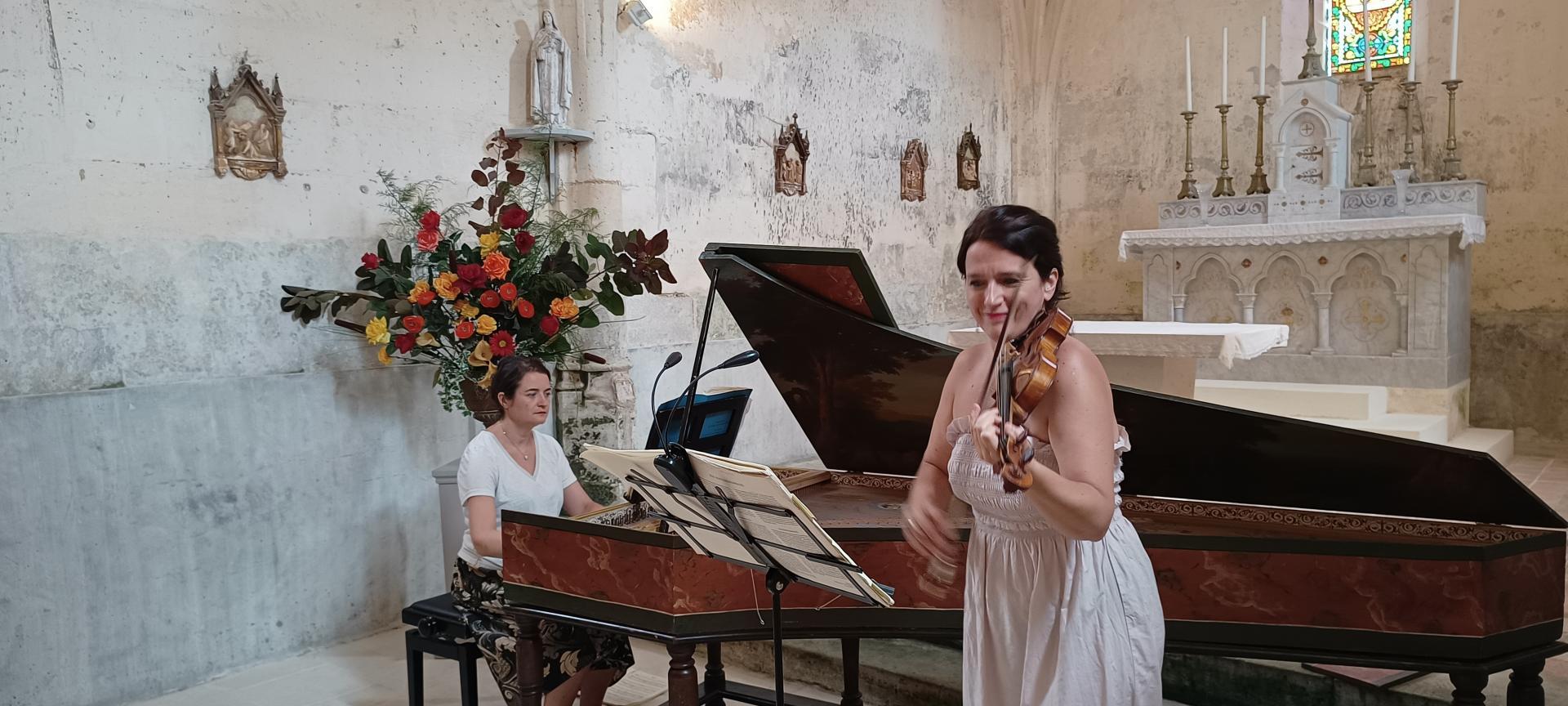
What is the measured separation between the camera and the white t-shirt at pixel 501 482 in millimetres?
3479

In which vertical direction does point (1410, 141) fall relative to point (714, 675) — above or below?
above

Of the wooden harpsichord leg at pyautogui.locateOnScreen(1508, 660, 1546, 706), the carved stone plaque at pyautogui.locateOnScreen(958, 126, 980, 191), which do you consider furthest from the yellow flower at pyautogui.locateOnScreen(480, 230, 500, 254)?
the carved stone plaque at pyautogui.locateOnScreen(958, 126, 980, 191)

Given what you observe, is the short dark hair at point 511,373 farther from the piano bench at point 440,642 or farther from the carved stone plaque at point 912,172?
the carved stone plaque at point 912,172

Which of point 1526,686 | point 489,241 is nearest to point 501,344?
point 489,241

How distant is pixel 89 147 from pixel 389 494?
6.12 ft

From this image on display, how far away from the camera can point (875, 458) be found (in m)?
3.70

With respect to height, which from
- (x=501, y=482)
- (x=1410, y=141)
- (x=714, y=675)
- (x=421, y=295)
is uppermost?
(x=1410, y=141)

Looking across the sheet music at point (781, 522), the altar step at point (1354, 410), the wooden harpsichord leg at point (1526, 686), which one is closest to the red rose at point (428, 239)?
the sheet music at point (781, 522)

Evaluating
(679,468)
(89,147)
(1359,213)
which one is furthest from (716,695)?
(1359,213)

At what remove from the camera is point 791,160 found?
25.8 feet

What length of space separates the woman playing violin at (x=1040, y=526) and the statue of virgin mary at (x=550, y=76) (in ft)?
12.9

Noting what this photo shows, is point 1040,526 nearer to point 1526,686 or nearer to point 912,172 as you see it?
point 1526,686

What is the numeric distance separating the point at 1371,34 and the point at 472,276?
8002 millimetres

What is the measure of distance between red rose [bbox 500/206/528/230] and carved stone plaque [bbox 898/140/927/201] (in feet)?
16.4
